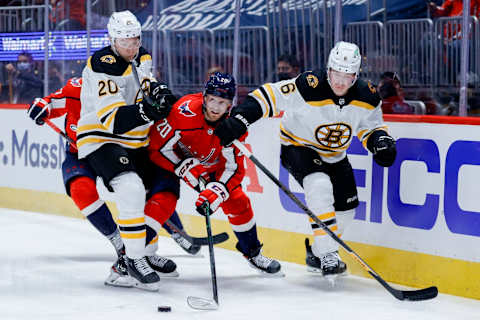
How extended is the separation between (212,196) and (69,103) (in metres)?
1.21

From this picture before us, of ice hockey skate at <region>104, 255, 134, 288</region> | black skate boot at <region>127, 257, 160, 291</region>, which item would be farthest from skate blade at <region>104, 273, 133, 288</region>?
black skate boot at <region>127, 257, 160, 291</region>

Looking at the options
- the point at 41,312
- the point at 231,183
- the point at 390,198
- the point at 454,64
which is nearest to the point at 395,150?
the point at 390,198

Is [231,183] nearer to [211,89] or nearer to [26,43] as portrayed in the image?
[211,89]

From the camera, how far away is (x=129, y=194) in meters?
3.74

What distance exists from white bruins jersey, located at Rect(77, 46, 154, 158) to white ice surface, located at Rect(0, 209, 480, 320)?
0.66m

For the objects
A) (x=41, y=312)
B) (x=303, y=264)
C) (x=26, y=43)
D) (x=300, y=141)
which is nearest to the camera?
(x=41, y=312)

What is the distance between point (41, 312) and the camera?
343cm

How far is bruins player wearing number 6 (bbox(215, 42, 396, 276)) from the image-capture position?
3.84 meters

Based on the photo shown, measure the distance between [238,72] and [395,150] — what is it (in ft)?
6.36

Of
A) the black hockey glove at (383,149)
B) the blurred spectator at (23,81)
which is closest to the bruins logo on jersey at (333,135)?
the black hockey glove at (383,149)

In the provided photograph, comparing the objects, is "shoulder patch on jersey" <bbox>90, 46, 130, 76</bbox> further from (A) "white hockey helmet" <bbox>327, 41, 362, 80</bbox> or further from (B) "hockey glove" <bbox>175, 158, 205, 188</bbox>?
(A) "white hockey helmet" <bbox>327, 41, 362, 80</bbox>

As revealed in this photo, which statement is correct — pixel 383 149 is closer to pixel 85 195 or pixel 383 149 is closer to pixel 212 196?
pixel 212 196

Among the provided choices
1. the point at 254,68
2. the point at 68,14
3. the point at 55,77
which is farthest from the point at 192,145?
the point at 68,14

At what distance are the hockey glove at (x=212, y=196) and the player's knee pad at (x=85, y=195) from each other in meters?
0.73
